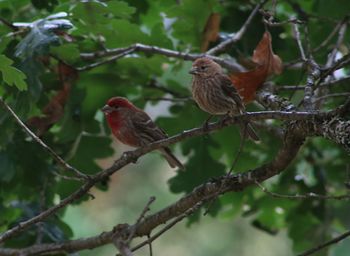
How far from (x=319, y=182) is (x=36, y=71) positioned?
2.96 m

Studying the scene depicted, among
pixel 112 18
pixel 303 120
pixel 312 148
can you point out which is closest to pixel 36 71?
pixel 112 18

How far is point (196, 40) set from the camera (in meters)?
6.36

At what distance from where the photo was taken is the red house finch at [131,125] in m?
6.55

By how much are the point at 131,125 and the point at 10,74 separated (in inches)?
86.8

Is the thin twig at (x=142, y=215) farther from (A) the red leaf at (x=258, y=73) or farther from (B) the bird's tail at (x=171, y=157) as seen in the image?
(B) the bird's tail at (x=171, y=157)

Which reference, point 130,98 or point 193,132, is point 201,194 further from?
point 130,98

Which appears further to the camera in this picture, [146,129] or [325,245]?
[146,129]

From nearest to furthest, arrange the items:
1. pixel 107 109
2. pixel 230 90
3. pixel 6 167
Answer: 1. pixel 230 90
2. pixel 6 167
3. pixel 107 109

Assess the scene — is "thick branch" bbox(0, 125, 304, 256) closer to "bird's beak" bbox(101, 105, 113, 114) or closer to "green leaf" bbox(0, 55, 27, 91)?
"green leaf" bbox(0, 55, 27, 91)

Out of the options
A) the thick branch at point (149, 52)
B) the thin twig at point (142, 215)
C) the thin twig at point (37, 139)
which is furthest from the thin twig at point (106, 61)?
the thin twig at point (142, 215)

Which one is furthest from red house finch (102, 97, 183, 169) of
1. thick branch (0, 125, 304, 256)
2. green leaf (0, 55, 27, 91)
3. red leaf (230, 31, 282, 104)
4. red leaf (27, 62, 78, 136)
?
green leaf (0, 55, 27, 91)

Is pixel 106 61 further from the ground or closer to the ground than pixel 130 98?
closer to the ground

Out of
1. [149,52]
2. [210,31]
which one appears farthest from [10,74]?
[210,31]

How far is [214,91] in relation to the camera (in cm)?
554
